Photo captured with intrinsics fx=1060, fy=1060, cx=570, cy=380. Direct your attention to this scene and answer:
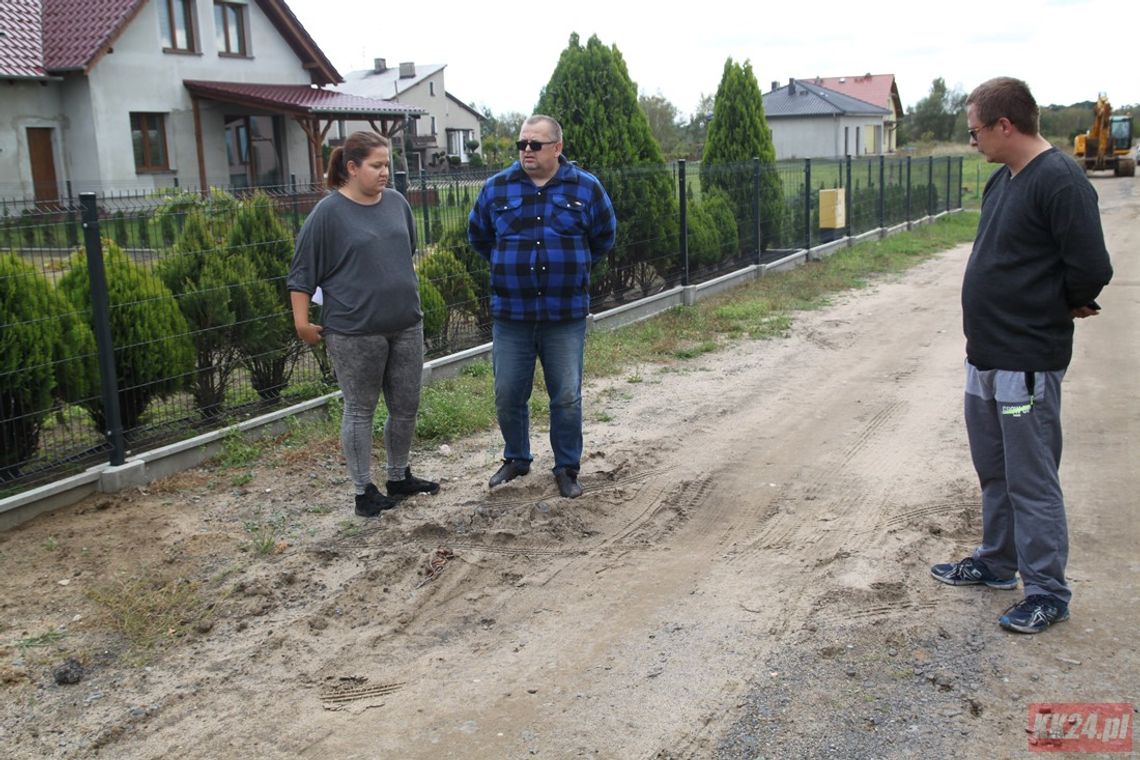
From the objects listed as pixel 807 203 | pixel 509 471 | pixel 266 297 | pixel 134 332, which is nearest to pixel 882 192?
pixel 807 203

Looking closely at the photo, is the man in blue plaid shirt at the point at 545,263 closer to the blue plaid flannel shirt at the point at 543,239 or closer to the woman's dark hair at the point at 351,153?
the blue plaid flannel shirt at the point at 543,239

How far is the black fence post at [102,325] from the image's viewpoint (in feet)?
19.2

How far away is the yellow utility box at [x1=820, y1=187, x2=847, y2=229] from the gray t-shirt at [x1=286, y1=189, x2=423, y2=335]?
13531 millimetres

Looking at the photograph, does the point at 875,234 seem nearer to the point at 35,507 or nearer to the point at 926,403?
the point at 926,403

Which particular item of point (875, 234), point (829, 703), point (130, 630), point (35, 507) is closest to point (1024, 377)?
point (829, 703)

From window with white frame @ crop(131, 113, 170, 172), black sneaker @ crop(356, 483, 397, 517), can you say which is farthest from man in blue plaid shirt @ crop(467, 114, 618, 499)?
window with white frame @ crop(131, 113, 170, 172)

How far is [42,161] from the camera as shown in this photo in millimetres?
25734

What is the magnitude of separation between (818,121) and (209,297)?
6264 cm

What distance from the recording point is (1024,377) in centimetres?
392

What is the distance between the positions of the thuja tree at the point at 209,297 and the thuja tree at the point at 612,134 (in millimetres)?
5446

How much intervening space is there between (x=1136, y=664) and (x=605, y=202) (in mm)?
3249

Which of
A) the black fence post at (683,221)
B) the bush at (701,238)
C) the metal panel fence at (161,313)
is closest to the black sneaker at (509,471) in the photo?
the metal panel fence at (161,313)

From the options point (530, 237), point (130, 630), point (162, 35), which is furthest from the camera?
point (162, 35)

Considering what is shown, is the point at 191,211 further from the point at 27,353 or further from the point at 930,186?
the point at 930,186
